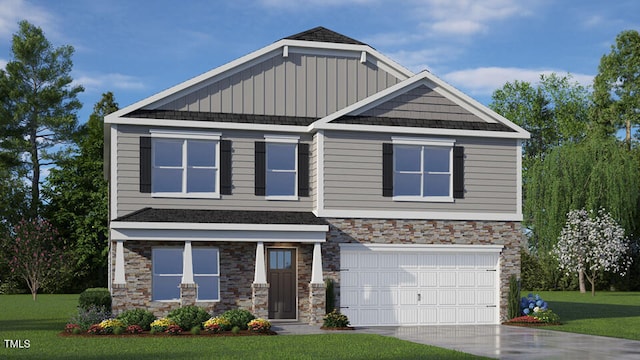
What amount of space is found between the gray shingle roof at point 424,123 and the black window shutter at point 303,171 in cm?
142

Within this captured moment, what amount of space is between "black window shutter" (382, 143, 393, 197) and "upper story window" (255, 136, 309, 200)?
2.40 metres

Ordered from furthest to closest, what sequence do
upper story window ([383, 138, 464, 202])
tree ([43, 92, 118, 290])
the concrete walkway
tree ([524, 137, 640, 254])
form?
tree ([43, 92, 118, 290]) < tree ([524, 137, 640, 254]) < upper story window ([383, 138, 464, 202]) < the concrete walkway

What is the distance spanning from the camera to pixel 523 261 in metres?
54.0

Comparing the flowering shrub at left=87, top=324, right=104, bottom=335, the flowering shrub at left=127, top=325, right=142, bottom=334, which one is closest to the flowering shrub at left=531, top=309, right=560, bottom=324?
the flowering shrub at left=127, top=325, right=142, bottom=334

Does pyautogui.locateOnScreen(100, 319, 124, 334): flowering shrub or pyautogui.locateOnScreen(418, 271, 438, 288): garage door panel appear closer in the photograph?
pyautogui.locateOnScreen(100, 319, 124, 334): flowering shrub

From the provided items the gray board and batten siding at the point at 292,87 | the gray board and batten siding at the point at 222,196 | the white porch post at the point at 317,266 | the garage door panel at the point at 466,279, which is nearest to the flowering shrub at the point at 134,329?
the gray board and batten siding at the point at 222,196

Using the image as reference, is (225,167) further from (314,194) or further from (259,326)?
(259,326)

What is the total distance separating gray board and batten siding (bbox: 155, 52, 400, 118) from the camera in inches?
1048

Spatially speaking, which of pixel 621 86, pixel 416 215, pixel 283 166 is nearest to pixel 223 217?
pixel 283 166

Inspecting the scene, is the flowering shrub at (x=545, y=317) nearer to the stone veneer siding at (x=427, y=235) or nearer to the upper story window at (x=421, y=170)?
the stone veneer siding at (x=427, y=235)

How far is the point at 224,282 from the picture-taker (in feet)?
83.2

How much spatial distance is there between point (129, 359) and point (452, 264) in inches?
523

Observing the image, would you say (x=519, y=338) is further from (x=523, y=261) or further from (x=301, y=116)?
(x=523, y=261)

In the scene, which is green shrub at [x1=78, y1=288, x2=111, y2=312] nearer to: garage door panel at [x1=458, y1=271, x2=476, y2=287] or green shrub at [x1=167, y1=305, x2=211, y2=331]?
green shrub at [x1=167, y1=305, x2=211, y2=331]
